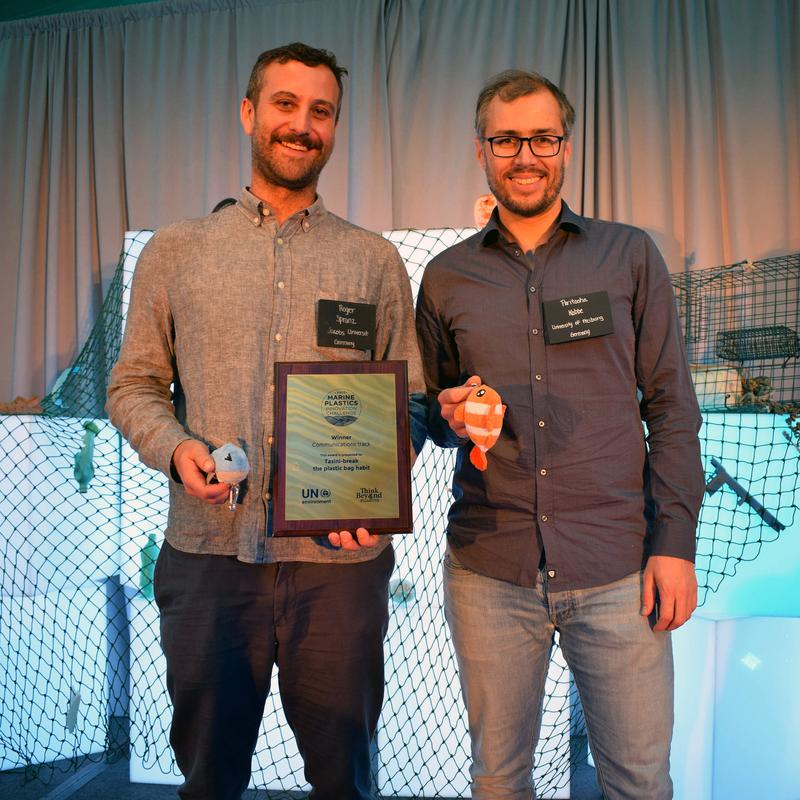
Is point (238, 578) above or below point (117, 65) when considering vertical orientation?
below

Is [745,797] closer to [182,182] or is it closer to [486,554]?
[486,554]

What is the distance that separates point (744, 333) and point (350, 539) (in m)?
2.19

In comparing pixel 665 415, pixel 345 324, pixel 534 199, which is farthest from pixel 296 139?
pixel 665 415

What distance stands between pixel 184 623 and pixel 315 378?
55cm

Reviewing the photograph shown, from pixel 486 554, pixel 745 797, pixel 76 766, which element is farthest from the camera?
pixel 76 766

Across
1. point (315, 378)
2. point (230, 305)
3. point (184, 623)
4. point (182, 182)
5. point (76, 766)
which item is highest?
point (182, 182)

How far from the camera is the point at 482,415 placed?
1.39 meters

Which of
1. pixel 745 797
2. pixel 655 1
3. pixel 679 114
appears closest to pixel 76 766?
pixel 745 797

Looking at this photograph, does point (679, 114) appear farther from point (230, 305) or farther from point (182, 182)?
point (230, 305)

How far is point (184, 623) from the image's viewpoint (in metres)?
1.54

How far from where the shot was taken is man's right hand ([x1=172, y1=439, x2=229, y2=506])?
1413 millimetres

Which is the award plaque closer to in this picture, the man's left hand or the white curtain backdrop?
the man's left hand

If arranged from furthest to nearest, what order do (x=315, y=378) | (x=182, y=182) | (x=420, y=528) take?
1. (x=182, y=182)
2. (x=420, y=528)
3. (x=315, y=378)

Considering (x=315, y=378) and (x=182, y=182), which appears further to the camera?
(x=182, y=182)
